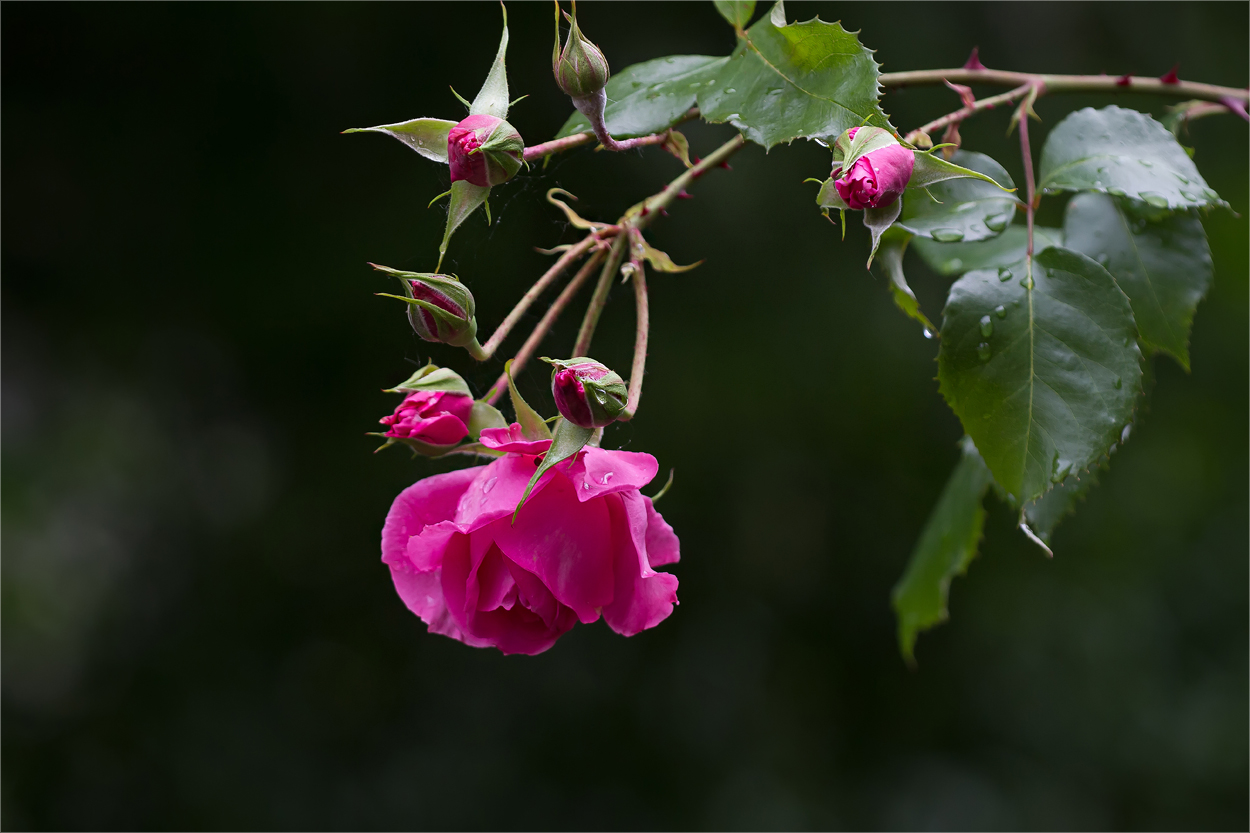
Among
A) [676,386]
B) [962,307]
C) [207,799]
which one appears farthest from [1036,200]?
[207,799]

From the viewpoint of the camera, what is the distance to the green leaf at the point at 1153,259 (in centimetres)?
83

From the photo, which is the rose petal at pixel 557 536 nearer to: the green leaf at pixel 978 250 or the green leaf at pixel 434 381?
the green leaf at pixel 434 381

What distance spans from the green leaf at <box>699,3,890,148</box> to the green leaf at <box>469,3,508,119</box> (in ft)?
0.50

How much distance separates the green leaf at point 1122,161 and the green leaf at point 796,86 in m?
0.28

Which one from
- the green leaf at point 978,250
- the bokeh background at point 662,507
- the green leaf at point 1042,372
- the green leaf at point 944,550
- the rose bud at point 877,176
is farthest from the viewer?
the bokeh background at point 662,507

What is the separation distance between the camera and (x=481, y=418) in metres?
0.58

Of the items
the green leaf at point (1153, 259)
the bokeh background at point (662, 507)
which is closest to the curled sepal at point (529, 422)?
the green leaf at point (1153, 259)

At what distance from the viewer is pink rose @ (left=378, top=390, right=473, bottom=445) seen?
0.54 m

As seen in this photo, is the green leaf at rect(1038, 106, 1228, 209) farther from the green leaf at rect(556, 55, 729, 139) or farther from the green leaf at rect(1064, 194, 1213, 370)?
the green leaf at rect(556, 55, 729, 139)

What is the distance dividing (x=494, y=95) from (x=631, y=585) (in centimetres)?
33

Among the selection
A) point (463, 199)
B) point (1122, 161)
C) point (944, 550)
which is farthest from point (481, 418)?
point (944, 550)

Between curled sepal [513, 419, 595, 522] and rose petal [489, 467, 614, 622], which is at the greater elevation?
curled sepal [513, 419, 595, 522]

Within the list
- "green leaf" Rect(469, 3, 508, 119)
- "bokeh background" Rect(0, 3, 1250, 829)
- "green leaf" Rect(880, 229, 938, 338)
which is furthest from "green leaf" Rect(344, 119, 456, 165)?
"bokeh background" Rect(0, 3, 1250, 829)

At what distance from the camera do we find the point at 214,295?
219 cm
